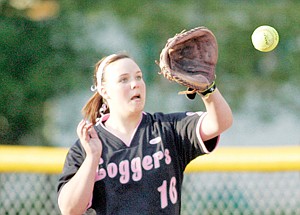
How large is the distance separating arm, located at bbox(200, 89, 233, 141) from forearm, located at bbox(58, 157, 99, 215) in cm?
50

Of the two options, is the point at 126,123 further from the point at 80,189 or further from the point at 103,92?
the point at 80,189

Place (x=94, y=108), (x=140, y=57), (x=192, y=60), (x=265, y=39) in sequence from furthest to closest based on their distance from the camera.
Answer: (x=140, y=57), (x=94, y=108), (x=265, y=39), (x=192, y=60)

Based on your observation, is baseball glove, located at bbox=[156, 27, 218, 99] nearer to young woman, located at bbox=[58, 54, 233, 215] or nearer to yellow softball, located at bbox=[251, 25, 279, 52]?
young woman, located at bbox=[58, 54, 233, 215]

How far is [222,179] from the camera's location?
256 inches

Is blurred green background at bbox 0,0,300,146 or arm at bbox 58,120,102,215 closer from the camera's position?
arm at bbox 58,120,102,215

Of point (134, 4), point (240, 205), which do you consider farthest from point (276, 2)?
point (240, 205)

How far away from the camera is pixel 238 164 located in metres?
6.36

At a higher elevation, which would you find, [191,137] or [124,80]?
[124,80]

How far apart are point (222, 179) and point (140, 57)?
10.5ft

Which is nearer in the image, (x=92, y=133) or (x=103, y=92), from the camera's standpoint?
(x=92, y=133)

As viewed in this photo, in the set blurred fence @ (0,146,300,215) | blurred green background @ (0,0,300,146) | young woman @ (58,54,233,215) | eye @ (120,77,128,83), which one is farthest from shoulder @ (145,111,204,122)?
blurred green background @ (0,0,300,146)

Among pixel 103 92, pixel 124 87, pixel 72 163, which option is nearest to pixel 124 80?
pixel 124 87

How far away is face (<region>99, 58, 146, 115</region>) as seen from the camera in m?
4.38

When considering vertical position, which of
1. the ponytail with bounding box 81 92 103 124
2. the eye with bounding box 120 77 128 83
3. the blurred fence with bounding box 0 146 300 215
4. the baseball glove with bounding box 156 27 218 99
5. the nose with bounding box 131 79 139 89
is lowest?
the blurred fence with bounding box 0 146 300 215
